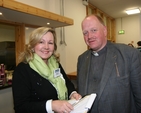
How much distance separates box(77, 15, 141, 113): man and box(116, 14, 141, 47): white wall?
614cm

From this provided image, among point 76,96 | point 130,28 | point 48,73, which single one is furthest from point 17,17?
point 130,28

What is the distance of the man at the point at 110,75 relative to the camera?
1.30 metres

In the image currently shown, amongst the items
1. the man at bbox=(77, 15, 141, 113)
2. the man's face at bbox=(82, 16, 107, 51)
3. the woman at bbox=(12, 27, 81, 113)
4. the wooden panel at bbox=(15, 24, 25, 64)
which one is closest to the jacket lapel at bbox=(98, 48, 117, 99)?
the man at bbox=(77, 15, 141, 113)

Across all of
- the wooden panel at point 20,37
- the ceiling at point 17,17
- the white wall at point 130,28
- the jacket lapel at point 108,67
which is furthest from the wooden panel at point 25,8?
the white wall at point 130,28

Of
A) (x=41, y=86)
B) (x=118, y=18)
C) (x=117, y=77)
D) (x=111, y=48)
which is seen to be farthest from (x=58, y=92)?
(x=118, y=18)

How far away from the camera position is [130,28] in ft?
23.1

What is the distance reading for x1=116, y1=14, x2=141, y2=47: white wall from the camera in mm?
6824

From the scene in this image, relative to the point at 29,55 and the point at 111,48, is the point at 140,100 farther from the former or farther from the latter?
the point at 29,55

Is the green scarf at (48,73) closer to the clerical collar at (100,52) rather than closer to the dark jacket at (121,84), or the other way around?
the dark jacket at (121,84)

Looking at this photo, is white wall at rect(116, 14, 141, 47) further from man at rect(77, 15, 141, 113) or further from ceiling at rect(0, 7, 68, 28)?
man at rect(77, 15, 141, 113)

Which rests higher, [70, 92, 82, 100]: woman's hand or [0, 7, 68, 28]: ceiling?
[0, 7, 68, 28]: ceiling

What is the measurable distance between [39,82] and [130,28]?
691cm

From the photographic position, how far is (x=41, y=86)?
3.97 ft

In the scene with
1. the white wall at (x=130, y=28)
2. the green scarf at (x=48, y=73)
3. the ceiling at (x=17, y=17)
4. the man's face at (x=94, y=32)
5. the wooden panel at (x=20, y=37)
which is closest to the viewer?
the green scarf at (x=48, y=73)
